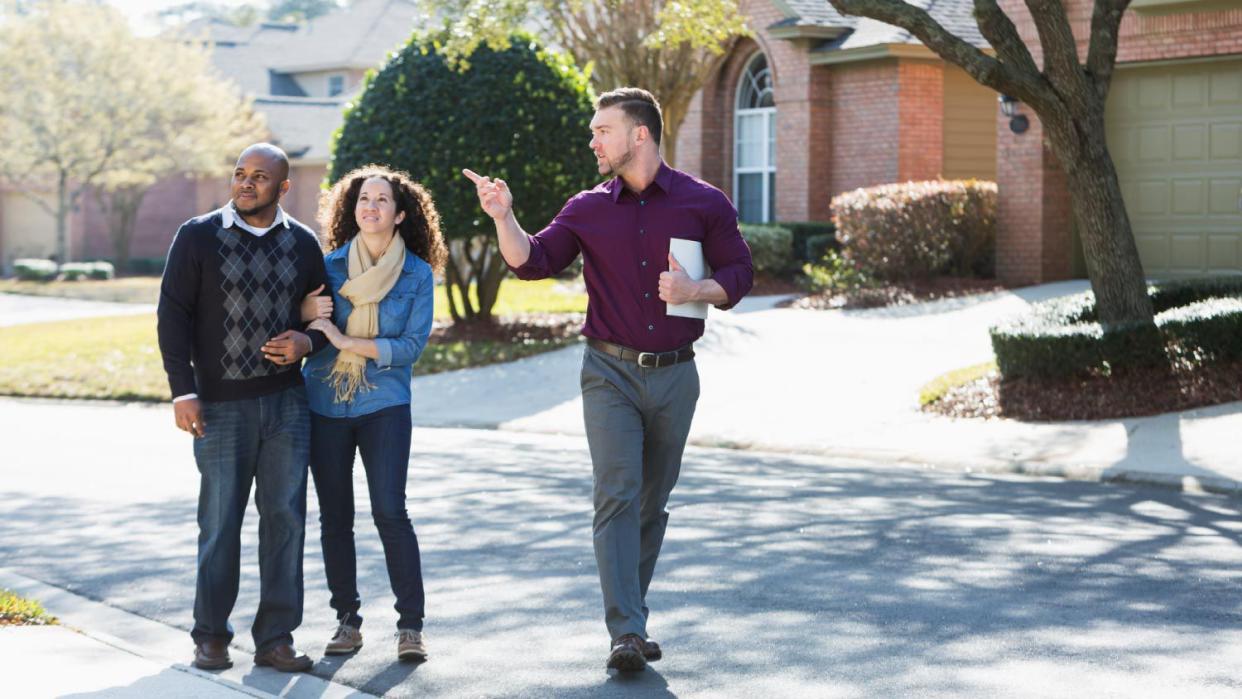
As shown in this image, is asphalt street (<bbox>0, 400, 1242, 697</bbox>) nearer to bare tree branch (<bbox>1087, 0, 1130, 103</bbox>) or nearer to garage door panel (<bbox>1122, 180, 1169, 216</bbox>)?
bare tree branch (<bbox>1087, 0, 1130, 103</bbox>)

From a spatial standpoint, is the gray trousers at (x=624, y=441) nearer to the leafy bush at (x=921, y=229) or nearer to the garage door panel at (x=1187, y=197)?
the garage door panel at (x=1187, y=197)

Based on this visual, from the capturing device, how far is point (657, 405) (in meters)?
6.07

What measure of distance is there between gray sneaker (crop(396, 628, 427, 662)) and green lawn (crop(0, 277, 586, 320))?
1577cm

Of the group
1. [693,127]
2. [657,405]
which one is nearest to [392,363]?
[657,405]

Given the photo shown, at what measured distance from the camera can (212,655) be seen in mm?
6164

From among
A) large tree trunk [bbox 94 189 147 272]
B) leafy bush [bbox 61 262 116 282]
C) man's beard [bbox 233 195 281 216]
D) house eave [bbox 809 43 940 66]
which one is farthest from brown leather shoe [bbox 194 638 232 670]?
large tree trunk [bbox 94 189 147 272]

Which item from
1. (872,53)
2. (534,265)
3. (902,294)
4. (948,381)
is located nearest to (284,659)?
(534,265)

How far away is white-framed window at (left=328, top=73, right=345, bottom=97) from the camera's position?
181ft

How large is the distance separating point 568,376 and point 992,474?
23.3 feet

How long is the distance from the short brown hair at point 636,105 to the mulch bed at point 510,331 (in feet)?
46.9

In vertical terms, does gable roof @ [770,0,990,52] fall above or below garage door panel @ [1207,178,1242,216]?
above

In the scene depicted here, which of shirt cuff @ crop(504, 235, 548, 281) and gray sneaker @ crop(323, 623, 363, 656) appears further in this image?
gray sneaker @ crop(323, 623, 363, 656)

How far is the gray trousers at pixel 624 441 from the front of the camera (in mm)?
6000

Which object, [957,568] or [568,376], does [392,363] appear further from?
[568,376]
